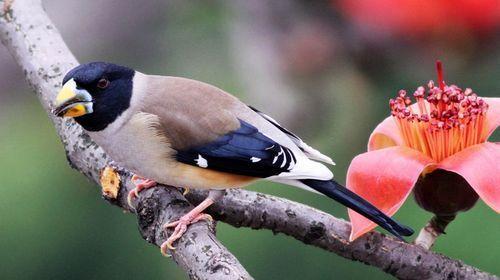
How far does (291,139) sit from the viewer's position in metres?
0.75

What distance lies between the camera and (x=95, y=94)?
67 centimetres

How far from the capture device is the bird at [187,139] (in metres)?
0.69

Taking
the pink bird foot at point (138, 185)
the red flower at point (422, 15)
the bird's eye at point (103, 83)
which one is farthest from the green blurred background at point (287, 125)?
the bird's eye at point (103, 83)

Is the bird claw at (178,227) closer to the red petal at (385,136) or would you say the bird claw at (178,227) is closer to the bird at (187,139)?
the bird at (187,139)

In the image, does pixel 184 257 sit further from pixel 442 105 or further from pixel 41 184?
pixel 41 184

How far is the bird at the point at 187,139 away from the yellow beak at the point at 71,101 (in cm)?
1

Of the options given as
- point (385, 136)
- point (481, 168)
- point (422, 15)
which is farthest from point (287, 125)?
point (481, 168)

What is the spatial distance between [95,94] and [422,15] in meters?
0.54

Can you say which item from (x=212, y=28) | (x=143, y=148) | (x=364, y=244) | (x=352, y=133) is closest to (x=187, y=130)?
(x=143, y=148)

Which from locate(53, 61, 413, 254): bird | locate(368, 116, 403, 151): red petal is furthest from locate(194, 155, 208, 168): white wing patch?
locate(368, 116, 403, 151): red petal

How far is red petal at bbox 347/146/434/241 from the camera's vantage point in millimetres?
647

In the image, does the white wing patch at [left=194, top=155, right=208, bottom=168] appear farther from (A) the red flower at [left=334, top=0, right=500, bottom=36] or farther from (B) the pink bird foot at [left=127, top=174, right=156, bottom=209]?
(A) the red flower at [left=334, top=0, right=500, bottom=36]

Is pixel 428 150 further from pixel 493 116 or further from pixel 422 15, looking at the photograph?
pixel 422 15

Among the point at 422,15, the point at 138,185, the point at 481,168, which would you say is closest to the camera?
the point at 481,168
